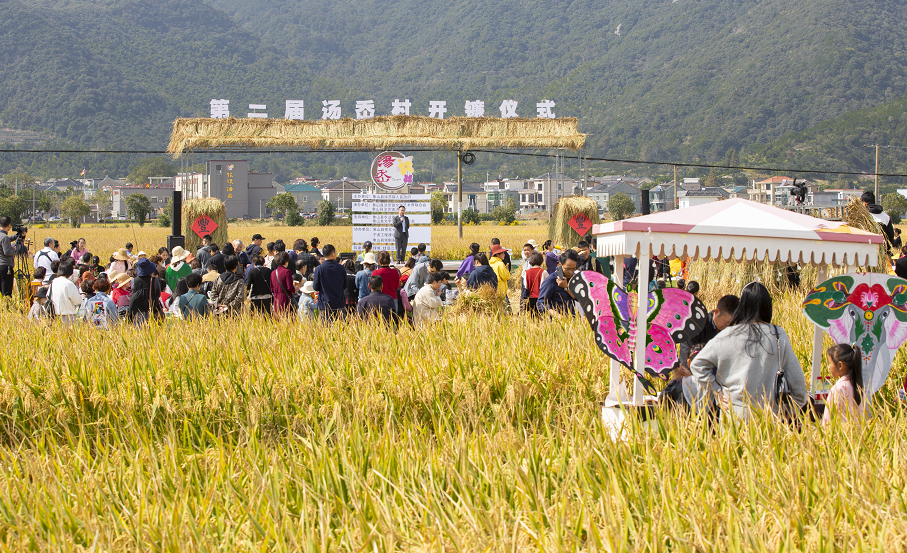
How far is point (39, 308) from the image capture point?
28.9ft

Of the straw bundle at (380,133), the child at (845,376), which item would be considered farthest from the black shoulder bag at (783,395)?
the straw bundle at (380,133)

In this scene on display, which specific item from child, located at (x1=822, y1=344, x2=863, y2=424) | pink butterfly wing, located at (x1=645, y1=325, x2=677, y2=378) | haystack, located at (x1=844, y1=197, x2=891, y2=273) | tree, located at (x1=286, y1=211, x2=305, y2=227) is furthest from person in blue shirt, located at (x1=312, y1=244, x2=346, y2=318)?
tree, located at (x1=286, y1=211, x2=305, y2=227)

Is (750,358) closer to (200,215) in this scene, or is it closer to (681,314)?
(681,314)

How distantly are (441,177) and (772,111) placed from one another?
60528 mm

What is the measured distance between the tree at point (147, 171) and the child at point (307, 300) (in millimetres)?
139832

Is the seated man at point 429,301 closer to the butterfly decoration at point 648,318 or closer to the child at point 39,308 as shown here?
the butterfly decoration at point 648,318

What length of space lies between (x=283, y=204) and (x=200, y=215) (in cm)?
5903

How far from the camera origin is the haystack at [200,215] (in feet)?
59.4

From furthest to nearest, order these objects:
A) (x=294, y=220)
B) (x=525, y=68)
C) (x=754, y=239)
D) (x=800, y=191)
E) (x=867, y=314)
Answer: (x=525, y=68)
(x=294, y=220)
(x=800, y=191)
(x=754, y=239)
(x=867, y=314)

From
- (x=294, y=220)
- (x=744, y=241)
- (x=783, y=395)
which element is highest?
(x=294, y=220)

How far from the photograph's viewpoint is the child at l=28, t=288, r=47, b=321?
8570 mm

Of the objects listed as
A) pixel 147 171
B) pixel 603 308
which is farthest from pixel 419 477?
pixel 147 171

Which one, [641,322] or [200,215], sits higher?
[200,215]

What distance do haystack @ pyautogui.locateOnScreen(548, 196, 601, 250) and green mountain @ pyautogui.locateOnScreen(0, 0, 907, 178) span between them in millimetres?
79278
